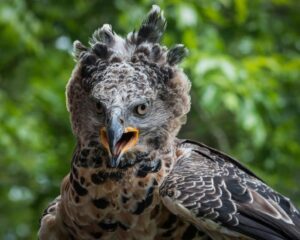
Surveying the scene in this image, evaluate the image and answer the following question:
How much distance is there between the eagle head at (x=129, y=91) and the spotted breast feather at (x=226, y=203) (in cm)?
28

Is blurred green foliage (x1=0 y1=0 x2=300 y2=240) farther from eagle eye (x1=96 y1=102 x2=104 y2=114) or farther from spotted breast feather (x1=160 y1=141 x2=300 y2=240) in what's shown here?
eagle eye (x1=96 y1=102 x2=104 y2=114)

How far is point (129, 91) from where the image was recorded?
4832mm

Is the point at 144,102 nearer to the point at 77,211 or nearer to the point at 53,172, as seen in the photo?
the point at 77,211

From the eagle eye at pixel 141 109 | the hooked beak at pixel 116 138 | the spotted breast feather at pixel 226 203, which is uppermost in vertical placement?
the eagle eye at pixel 141 109

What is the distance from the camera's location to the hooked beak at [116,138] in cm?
462

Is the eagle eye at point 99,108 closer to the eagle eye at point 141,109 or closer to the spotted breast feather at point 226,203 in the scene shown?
the eagle eye at point 141,109

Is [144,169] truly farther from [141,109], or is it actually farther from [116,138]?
[116,138]

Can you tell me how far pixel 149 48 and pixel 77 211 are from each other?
3.26ft

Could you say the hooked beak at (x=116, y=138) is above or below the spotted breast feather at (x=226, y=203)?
above

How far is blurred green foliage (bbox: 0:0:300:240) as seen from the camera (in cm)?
805

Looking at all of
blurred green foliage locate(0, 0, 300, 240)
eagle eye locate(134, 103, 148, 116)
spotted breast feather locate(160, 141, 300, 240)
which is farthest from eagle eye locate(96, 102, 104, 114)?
blurred green foliage locate(0, 0, 300, 240)

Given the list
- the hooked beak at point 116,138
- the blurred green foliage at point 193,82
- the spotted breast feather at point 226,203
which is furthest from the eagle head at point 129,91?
the blurred green foliage at point 193,82

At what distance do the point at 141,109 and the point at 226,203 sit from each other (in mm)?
672

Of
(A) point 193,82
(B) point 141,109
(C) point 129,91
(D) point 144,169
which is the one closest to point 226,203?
(D) point 144,169
